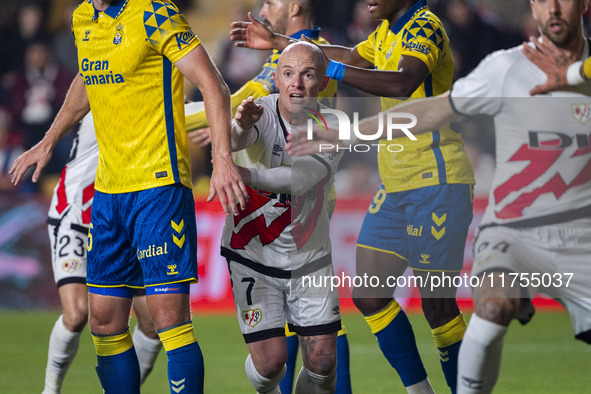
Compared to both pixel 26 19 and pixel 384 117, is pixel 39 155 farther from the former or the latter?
pixel 26 19

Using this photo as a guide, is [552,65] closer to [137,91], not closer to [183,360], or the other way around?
[137,91]

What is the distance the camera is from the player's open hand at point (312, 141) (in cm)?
389

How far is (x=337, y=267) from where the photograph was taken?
5141 mm

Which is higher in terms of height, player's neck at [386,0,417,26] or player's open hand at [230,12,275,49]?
player's neck at [386,0,417,26]

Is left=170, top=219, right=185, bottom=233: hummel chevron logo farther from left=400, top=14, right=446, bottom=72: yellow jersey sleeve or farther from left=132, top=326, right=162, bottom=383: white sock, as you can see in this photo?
left=132, top=326, right=162, bottom=383: white sock

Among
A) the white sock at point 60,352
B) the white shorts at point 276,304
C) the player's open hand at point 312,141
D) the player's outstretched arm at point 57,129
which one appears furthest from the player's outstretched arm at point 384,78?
the white sock at point 60,352

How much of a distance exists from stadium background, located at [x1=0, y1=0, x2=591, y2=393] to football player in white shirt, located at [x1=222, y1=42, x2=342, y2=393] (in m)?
2.02

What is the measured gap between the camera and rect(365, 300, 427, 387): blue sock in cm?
452

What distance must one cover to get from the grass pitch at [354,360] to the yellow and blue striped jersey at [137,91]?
93.6 inches

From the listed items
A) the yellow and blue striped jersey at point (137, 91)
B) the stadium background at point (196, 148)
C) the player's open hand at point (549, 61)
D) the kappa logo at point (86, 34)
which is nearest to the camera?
the player's open hand at point (549, 61)

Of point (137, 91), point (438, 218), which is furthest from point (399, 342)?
point (137, 91)

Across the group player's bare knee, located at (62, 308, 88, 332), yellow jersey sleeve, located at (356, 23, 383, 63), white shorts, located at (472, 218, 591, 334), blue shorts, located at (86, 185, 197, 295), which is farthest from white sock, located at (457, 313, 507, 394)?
player's bare knee, located at (62, 308, 88, 332)

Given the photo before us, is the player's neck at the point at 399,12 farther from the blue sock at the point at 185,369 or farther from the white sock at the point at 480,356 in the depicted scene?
the blue sock at the point at 185,369

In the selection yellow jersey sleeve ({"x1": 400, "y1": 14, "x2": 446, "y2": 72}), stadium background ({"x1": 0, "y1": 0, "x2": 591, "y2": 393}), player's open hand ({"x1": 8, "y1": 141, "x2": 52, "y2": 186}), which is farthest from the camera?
stadium background ({"x1": 0, "y1": 0, "x2": 591, "y2": 393})
